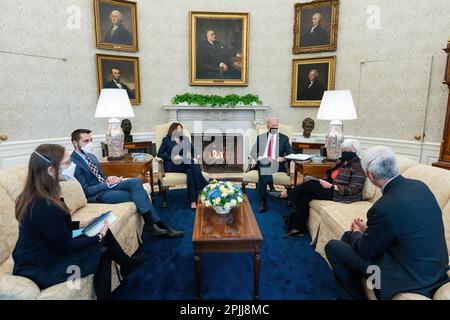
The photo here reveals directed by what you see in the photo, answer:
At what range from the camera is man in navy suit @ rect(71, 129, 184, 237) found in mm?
3412

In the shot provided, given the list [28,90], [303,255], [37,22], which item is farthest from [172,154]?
[37,22]

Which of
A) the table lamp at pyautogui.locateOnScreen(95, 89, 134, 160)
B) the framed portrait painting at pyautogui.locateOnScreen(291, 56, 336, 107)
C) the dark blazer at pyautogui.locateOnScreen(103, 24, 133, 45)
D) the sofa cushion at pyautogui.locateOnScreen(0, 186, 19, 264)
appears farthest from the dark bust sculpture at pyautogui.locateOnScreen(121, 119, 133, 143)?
the sofa cushion at pyautogui.locateOnScreen(0, 186, 19, 264)

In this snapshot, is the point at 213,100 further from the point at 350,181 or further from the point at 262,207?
the point at 350,181

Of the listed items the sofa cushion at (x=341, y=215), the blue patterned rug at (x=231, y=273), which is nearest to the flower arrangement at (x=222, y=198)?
the blue patterned rug at (x=231, y=273)

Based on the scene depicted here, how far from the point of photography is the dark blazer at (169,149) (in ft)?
15.9

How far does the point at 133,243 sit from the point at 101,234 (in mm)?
1095

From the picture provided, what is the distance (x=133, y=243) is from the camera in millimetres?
3238

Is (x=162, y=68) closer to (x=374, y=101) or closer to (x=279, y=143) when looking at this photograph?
(x=279, y=143)

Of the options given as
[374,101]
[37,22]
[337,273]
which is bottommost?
[337,273]

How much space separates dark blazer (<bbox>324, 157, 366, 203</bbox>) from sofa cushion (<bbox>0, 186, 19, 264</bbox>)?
10.4 ft

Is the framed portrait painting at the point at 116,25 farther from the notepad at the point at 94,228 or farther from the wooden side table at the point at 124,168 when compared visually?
the notepad at the point at 94,228

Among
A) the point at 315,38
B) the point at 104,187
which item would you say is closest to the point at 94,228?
the point at 104,187

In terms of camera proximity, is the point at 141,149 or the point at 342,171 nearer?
the point at 342,171

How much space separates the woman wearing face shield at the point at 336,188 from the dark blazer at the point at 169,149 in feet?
6.54
